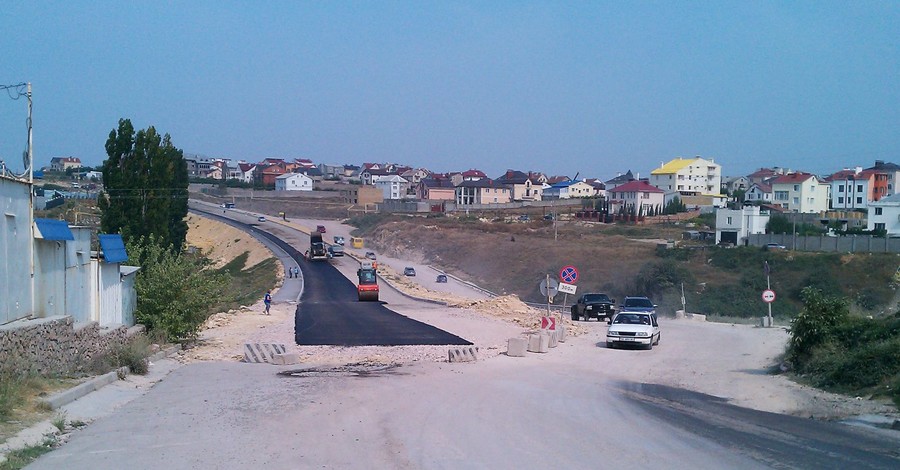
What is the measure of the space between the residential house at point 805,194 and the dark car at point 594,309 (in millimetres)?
88632

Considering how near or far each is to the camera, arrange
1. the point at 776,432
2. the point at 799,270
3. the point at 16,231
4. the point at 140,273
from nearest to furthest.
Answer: the point at 776,432 → the point at 16,231 → the point at 140,273 → the point at 799,270

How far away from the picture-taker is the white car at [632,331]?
31266mm

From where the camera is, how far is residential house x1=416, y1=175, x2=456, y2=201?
17875 cm

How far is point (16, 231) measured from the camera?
16.5 metres

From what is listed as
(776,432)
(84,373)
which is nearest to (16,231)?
(84,373)

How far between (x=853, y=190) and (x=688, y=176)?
1172 inches

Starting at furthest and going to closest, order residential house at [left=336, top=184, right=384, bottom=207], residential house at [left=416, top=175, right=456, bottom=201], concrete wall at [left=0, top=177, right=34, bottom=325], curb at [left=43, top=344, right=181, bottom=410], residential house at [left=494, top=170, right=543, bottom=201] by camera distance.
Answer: residential house at [left=416, top=175, right=456, bottom=201]
residential house at [left=494, top=170, right=543, bottom=201]
residential house at [left=336, top=184, right=384, bottom=207]
concrete wall at [left=0, top=177, right=34, bottom=325]
curb at [left=43, top=344, right=181, bottom=410]

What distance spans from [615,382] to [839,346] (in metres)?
5.77

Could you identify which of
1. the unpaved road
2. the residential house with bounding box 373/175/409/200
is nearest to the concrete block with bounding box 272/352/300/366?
the unpaved road

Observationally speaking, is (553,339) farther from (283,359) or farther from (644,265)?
(644,265)

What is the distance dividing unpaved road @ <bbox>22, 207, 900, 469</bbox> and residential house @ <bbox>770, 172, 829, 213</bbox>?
364ft

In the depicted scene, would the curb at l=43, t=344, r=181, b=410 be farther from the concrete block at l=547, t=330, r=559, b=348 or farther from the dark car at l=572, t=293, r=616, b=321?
the dark car at l=572, t=293, r=616, b=321

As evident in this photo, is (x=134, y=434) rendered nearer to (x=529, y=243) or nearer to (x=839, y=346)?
(x=839, y=346)

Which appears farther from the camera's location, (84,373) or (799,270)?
(799,270)
